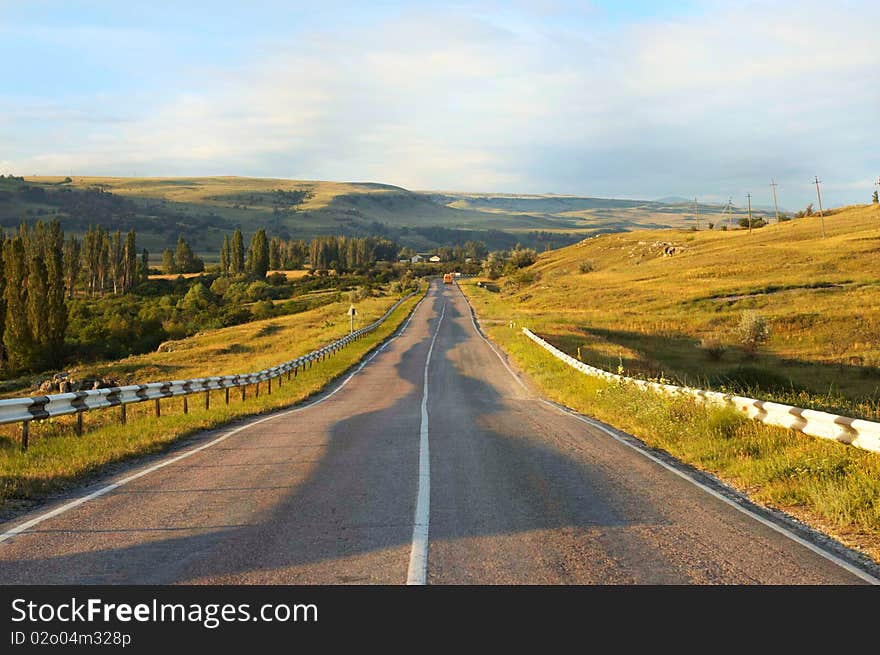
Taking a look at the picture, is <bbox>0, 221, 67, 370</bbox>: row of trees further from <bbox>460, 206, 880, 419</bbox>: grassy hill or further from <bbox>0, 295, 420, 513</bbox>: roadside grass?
<bbox>460, 206, 880, 419</bbox>: grassy hill

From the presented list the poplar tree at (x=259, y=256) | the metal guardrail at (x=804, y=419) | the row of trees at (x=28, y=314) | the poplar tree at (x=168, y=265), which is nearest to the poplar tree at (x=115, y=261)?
the poplar tree at (x=259, y=256)

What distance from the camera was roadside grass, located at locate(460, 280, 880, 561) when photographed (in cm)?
792

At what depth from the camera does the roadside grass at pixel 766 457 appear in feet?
26.0

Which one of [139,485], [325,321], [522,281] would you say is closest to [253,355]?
[325,321]

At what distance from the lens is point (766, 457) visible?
34.9ft

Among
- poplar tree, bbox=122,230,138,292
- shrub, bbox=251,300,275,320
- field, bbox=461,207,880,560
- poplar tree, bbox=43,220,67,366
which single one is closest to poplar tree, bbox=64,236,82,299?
poplar tree, bbox=122,230,138,292

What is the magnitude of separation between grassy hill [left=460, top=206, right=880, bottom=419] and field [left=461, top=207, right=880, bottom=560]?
0.14 m

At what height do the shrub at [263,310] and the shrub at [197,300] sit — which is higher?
the shrub at [197,300]

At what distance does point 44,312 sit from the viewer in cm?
6644

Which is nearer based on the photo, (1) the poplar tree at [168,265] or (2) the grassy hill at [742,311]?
(2) the grassy hill at [742,311]

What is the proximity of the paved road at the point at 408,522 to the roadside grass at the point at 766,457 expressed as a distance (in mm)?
798

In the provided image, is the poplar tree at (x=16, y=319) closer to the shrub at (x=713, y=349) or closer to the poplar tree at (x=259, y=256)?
the shrub at (x=713, y=349)
